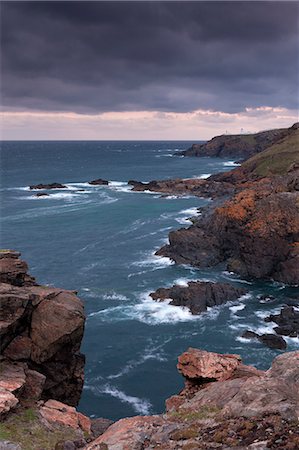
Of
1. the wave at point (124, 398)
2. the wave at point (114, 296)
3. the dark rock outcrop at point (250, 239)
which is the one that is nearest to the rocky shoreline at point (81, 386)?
the wave at point (124, 398)

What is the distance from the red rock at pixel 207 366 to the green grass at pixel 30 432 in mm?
8194

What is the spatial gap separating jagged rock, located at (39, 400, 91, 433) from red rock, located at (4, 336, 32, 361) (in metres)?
4.16

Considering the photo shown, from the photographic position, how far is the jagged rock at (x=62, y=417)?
2620 centimetres

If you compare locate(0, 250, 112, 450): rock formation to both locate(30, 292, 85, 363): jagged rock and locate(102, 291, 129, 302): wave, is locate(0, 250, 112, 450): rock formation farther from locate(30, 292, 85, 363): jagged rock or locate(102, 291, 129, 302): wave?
locate(102, 291, 129, 302): wave

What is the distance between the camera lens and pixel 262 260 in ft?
253

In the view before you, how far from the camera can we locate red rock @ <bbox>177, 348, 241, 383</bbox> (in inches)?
1097

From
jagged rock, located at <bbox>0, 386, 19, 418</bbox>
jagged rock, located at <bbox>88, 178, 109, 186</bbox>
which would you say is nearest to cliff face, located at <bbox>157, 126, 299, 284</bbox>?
jagged rock, located at <bbox>0, 386, 19, 418</bbox>

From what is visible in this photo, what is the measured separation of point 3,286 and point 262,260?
54629 millimetres

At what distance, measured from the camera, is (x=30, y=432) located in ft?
78.8

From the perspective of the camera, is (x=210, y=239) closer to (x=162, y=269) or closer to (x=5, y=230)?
(x=162, y=269)

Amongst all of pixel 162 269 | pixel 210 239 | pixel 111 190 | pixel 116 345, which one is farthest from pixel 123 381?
pixel 111 190

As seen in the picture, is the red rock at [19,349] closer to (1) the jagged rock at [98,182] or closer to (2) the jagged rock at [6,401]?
(2) the jagged rock at [6,401]

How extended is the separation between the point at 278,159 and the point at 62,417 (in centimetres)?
13844

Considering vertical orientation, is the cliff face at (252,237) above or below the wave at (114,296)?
above
